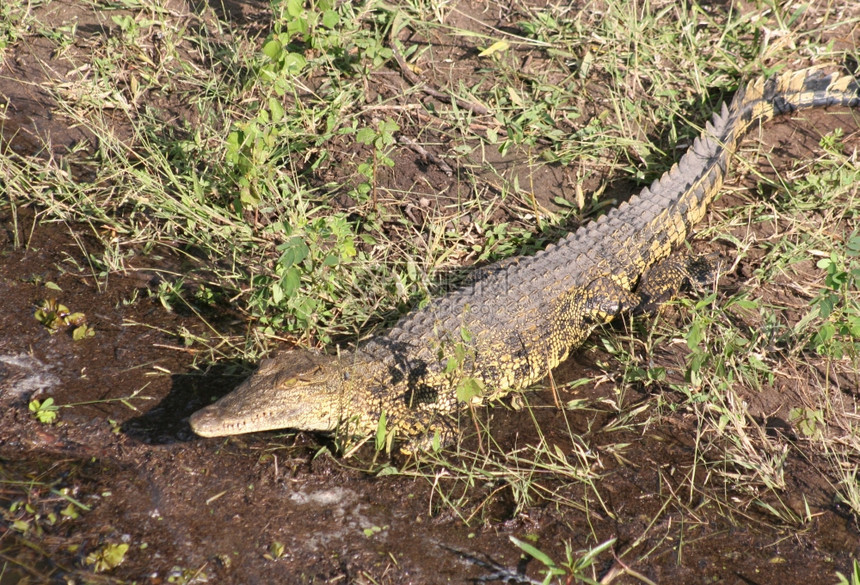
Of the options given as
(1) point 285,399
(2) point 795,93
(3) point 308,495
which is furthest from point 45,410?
(2) point 795,93

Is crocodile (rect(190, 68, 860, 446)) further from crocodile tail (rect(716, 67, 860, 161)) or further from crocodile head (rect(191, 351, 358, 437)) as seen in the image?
crocodile tail (rect(716, 67, 860, 161))

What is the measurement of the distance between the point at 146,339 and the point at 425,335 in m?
1.51

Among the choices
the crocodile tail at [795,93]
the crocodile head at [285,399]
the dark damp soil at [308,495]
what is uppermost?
the crocodile tail at [795,93]

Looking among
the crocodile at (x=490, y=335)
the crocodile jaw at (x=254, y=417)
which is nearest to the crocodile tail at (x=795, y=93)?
the crocodile at (x=490, y=335)

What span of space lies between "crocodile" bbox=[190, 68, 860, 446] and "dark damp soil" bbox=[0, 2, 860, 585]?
0.58 ft

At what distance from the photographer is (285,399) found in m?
3.54

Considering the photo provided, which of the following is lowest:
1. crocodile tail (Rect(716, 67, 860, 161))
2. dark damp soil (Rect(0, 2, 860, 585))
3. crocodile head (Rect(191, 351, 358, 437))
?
dark damp soil (Rect(0, 2, 860, 585))

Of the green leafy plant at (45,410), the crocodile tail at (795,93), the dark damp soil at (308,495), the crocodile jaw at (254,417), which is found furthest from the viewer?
the crocodile tail at (795,93)

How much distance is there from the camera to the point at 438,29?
227 inches

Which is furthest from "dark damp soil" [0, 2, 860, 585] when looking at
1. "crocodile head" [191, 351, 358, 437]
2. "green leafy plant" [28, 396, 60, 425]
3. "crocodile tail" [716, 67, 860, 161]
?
"crocodile tail" [716, 67, 860, 161]

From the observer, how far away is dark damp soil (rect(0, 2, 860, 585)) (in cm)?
298

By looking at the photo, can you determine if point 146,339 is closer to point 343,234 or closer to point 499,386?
point 343,234

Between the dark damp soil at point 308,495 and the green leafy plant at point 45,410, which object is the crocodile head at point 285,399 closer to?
the dark damp soil at point 308,495

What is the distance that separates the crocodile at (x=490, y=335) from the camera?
11.7 ft
